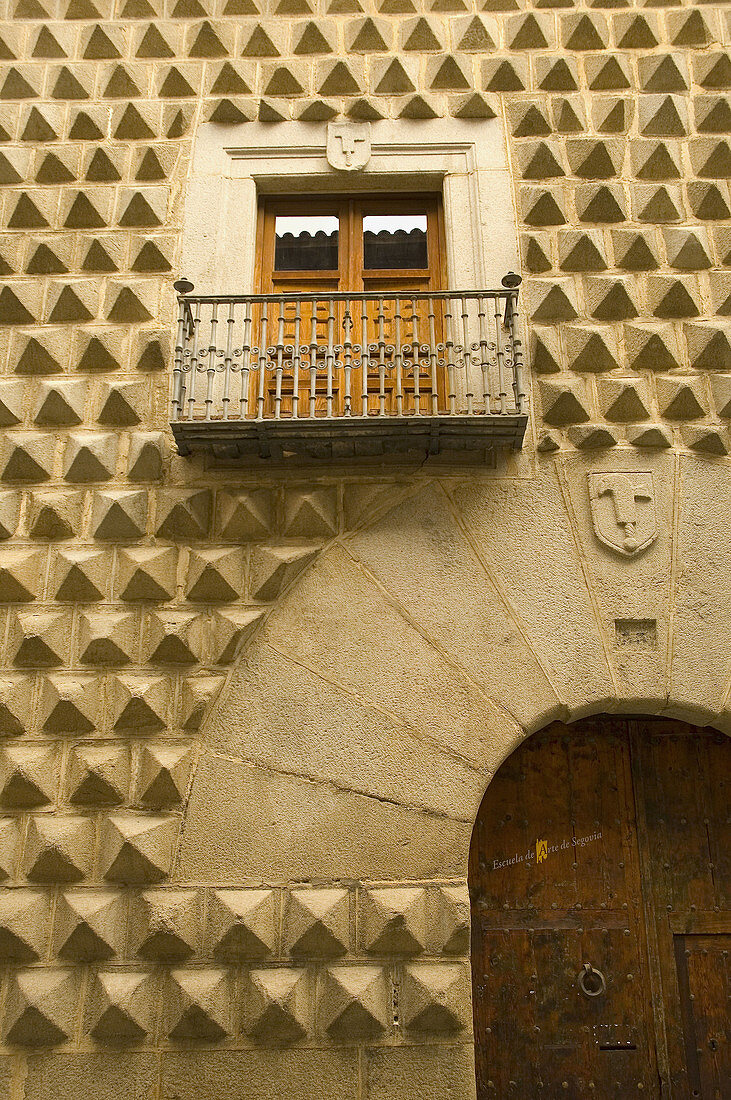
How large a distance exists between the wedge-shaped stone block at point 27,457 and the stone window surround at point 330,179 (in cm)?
115

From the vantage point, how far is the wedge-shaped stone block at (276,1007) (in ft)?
11.6

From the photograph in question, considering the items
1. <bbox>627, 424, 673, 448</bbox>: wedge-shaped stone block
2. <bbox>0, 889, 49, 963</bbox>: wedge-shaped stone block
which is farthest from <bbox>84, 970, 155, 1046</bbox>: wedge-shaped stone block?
<bbox>627, 424, 673, 448</bbox>: wedge-shaped stone block

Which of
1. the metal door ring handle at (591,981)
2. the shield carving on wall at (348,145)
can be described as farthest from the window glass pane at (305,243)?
the metal door ring handle at (591,981)

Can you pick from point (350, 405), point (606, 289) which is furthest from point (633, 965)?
point (606, 289)

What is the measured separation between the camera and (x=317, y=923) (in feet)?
11.9

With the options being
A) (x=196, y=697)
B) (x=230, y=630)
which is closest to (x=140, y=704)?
(x=196, y=697)

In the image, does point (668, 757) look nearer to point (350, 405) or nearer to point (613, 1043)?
point (613, 1043)

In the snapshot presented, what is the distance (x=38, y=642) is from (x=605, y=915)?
2.84m

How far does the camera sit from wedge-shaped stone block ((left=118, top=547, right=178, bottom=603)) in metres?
4.16

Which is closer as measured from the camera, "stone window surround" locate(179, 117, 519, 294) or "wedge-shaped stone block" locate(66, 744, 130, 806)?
"wedge-shaped stone block" locate(66, 744, 130, 806)

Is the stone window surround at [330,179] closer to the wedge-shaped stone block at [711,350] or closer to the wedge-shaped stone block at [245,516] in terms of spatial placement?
the wedge-shaped stone block at [711,350]

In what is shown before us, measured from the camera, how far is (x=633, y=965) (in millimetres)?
3980

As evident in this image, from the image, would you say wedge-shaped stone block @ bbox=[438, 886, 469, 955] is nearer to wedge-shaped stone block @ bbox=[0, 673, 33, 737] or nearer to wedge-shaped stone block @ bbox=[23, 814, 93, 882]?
wedge-shaped stone block @ bbox=[23, 814, 93, 882]

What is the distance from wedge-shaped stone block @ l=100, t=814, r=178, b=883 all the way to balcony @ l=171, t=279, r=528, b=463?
1.71m
